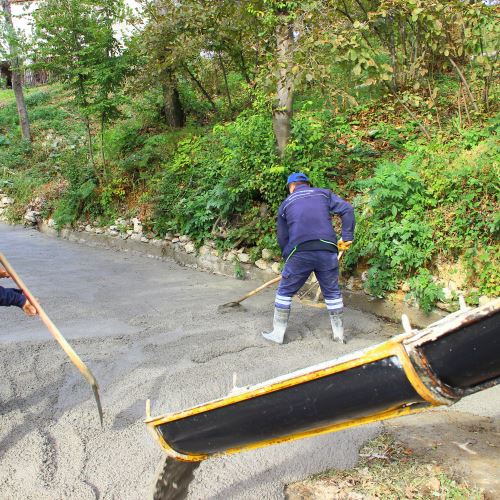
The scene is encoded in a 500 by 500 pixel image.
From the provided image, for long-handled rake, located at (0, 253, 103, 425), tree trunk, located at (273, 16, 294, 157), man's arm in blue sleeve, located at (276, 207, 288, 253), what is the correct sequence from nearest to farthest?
1. long-handled rake, located at (0, 253, 103, 425)
2. man's arm in blue sleeve, located at (276, 207, 288, 253)
3. tree trunk, located at (273, 16, 294, 157)

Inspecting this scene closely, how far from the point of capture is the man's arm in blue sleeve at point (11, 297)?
11.5 feet

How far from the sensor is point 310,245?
5.06m

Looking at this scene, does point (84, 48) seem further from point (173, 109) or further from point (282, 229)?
point (282, 229)

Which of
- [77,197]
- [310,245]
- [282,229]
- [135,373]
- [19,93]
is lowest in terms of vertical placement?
[135,373]

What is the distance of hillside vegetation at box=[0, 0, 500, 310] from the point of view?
5.93m

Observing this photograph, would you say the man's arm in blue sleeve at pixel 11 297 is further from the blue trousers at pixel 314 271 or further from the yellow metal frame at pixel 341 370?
the blue trousers at pixel 314 271

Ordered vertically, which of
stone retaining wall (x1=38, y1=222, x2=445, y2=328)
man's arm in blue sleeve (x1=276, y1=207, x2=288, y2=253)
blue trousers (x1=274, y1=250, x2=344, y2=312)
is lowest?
stone retaining wall (x1=38, y1=222, x2=445, y2=328)

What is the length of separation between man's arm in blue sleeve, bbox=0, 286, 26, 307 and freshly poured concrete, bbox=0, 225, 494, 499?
0.89 metres

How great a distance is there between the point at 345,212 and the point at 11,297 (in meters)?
3.35

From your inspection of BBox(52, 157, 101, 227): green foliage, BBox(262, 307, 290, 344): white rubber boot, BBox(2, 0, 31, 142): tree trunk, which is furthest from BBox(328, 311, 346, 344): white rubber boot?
BBox(2, 0, 31, 142): tree trunk

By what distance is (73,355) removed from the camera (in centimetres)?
317

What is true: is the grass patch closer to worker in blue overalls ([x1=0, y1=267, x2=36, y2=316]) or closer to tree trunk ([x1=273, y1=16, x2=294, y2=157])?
worker in blue overalls ([x1=0, y1=267, x2=36, y2=316])

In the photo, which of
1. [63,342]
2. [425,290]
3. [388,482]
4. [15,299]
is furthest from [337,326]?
[15,299]

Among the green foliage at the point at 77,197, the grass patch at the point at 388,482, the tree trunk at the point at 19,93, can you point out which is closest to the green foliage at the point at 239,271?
the grass patch at the point at 388,482
